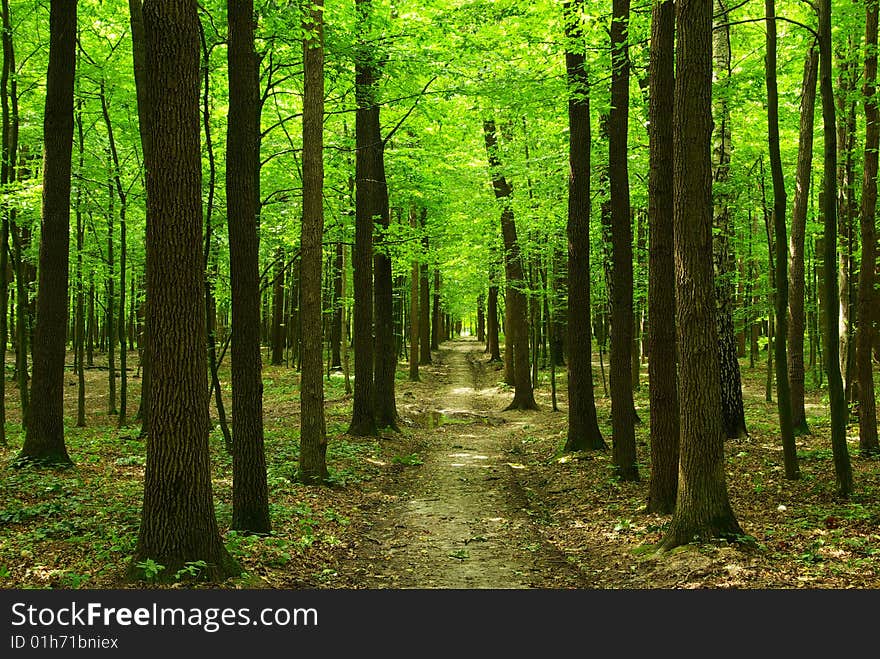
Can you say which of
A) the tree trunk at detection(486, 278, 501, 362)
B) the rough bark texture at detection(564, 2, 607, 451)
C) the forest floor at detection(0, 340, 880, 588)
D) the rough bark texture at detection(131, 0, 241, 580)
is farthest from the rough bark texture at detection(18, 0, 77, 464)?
the tree trunk at detection(486, 278, 501, 362)

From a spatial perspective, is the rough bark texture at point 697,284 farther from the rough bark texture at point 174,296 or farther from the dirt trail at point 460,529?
the rough bark texture at point 174,296

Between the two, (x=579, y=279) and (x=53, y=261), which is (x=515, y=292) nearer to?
(x=579, y=279)

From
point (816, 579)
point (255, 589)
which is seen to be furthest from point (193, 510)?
point (816, 579)

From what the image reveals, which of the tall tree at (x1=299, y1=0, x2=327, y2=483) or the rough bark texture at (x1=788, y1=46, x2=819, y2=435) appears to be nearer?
the tall tree at (x1=299, y1=0, x2=327, y2=483)

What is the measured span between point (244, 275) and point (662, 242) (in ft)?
17.2

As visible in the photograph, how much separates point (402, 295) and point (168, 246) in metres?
27.1

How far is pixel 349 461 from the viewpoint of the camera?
13.2 meters

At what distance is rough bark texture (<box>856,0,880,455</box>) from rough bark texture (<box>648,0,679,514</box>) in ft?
14.8

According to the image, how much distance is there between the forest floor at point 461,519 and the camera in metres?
6.58

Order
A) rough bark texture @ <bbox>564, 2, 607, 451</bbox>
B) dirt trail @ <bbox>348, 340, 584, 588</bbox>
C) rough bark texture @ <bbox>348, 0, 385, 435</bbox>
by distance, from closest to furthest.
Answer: dirt trail @ <bbox>348, 340, 584, 588</bbox> → rough bark texture @ <bbox>564, 2, 607, 451</bbox> → rough bark texture @ <bbox>348, 0, 385, 435</bbox>

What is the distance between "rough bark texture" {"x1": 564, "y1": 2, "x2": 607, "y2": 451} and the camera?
13047mm

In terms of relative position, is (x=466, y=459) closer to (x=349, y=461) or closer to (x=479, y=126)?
(x=349, y=461)

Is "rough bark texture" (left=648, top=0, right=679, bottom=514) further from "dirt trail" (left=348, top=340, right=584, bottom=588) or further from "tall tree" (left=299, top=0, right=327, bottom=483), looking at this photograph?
"tall tree" (left=299, top=0, right=327, bottom=483)

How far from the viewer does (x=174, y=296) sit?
594 cm
